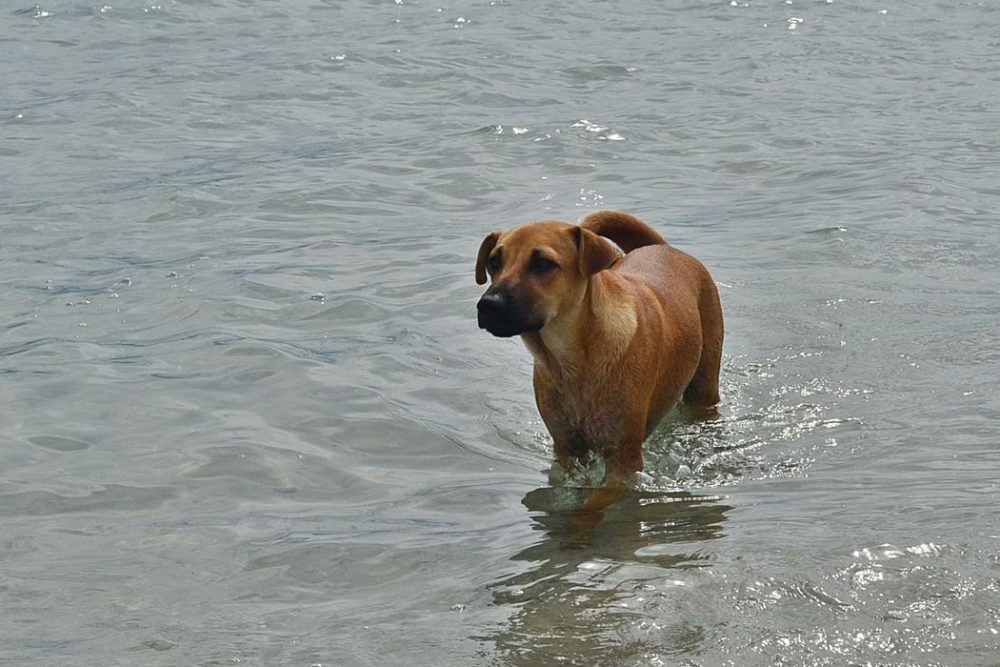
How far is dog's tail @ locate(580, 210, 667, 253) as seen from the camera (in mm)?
7867

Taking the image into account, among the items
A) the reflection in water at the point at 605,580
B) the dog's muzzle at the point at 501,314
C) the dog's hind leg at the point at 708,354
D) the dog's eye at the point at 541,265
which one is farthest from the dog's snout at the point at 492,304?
the dog's hind leg at the point at 708,354

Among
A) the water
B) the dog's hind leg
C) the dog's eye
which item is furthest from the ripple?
the dog's hind leg

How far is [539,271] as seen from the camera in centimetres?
622

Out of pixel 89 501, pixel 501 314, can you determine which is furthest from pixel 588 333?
pixel 89 501

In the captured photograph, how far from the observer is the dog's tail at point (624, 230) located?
25.8 ft

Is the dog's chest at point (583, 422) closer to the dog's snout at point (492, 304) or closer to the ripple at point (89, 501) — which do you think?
the dog's snout at point (492, 304)

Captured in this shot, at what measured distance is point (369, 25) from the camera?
22609 millimetres

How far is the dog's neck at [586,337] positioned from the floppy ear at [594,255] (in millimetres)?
172

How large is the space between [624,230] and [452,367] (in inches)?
56.6

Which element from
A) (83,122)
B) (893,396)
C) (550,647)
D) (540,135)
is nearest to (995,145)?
(540,135)

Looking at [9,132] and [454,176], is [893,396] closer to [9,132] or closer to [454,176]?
[454,176]

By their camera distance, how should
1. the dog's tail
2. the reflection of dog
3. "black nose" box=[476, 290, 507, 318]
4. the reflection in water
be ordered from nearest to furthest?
1. the reflection in water
2. "black nose" box=[476, 290, 507, 318]
3. the reflection of dog
4. the dog's tail

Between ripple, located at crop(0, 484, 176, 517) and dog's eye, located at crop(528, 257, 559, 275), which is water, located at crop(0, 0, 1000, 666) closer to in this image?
ripple, located at crop(0, 484, 176, 517)

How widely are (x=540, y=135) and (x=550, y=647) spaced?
11499mm
